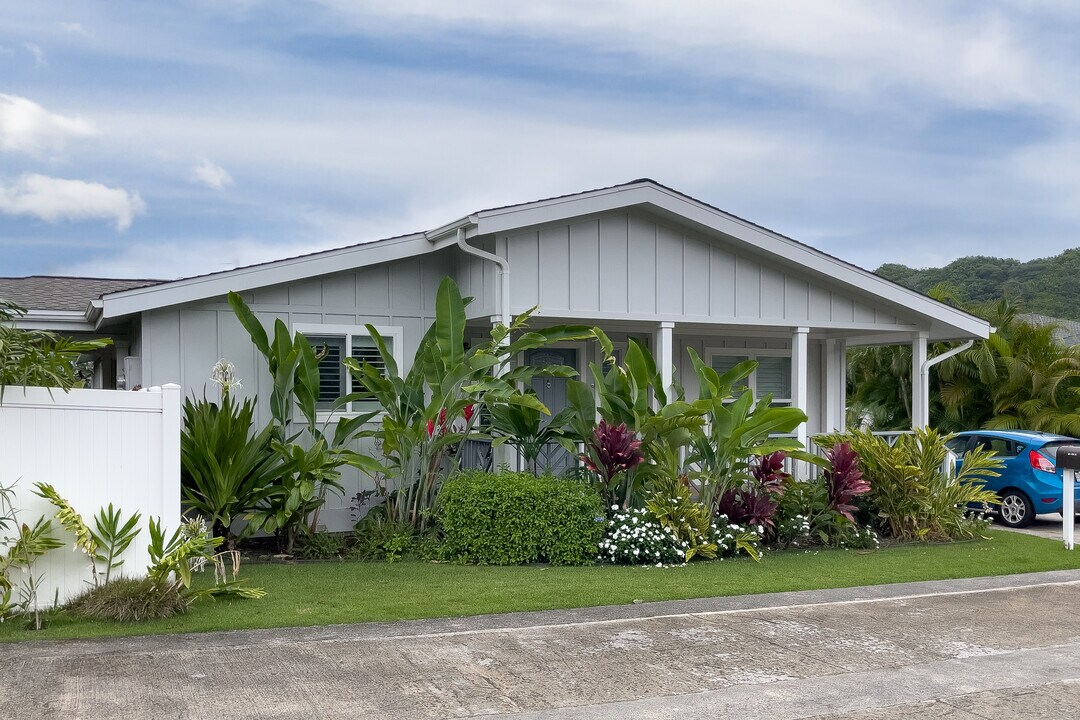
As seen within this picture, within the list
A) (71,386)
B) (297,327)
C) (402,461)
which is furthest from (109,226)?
(71,386)

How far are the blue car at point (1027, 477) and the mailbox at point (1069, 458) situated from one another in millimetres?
2206

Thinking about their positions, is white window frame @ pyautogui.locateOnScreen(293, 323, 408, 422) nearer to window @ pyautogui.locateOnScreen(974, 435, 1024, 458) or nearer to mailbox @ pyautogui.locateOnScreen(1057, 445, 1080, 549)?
mailbox @ pyautogui.locateOnScreen(1057, 445, 1080, 549)

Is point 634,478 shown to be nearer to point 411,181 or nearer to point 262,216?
point 411,181

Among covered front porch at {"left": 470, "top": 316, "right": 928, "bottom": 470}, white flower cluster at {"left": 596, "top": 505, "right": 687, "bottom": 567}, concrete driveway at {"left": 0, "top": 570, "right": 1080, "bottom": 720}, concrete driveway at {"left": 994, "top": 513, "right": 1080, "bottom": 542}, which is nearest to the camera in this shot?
concrete driveway at {"left": 0, "top": 570, "right": 1080, "bottom": 720}

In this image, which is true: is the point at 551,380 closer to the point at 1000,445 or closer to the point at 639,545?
the point at 639,545

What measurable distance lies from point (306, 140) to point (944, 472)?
1313 cm

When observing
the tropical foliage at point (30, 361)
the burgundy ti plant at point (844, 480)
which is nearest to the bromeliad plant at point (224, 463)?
the tropical foliage at point (30, 361)

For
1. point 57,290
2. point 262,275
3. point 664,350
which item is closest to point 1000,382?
point 664,350

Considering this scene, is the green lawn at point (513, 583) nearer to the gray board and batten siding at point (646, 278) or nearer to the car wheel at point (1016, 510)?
the car wheel at point (1016, 510)

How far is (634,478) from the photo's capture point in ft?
37.0

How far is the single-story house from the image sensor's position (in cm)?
1152

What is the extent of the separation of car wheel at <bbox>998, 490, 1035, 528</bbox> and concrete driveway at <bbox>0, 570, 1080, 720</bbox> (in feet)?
21.5

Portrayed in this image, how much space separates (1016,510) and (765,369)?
176 inches

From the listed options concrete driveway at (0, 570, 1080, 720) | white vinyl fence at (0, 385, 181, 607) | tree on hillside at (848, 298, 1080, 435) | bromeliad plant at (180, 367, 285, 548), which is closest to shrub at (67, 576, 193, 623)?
white vinyl fence at (0, 385, 181, 607)
